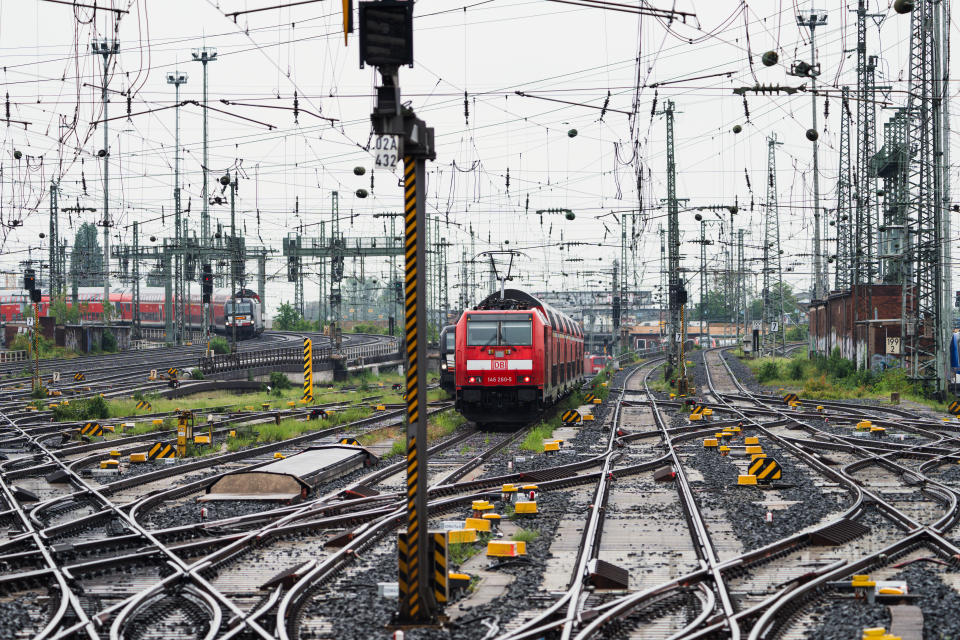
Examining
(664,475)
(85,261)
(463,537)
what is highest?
(85,261)

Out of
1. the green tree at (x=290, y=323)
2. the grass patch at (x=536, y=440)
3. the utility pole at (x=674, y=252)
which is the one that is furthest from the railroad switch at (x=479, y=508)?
the green tree at (x=290, y=323)

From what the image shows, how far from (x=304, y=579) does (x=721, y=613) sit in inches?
148

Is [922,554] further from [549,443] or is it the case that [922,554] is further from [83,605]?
[549,443]

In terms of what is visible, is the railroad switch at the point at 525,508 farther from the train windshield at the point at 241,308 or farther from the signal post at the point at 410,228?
the train windshield at the point at 241,308

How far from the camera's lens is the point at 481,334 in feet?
86.7

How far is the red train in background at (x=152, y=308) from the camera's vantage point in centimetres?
7900

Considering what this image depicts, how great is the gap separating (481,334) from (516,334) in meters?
0.92

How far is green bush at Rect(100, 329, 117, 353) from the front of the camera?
63.2 metres

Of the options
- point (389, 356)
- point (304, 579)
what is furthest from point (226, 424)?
point (389, 356)

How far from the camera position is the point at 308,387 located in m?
34.8

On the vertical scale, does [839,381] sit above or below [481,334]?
below

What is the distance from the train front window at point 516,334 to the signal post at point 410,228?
17.0 metres

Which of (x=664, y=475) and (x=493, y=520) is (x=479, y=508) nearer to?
(x=493, y=520)

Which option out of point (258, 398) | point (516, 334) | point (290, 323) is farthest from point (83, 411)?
point (290, 323)
